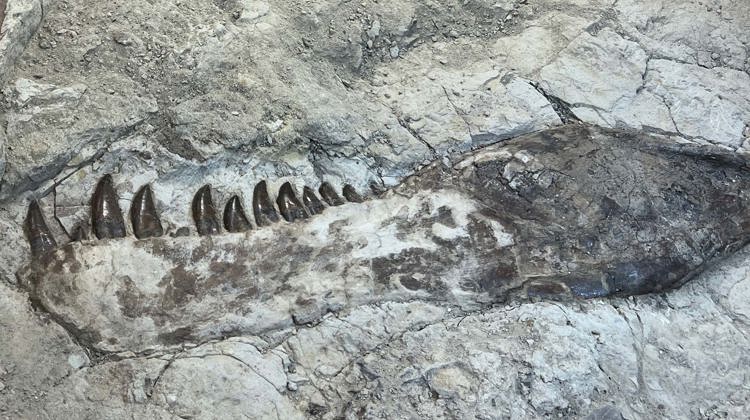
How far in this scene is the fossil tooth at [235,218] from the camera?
2236 millimetres

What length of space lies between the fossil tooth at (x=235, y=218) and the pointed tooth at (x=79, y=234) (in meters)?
0.37

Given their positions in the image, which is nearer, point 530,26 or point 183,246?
point 183,246

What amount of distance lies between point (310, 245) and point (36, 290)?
0.72m

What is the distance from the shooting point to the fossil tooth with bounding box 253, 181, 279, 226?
2.26 meters

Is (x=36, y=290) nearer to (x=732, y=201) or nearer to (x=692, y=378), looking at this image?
(x=692, y=378)

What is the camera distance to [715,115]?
8.52 feet

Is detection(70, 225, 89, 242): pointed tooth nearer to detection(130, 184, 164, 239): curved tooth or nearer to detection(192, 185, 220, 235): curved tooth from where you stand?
detection(130, 184, 164, 239): curved tooth

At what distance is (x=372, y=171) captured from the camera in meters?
2.46

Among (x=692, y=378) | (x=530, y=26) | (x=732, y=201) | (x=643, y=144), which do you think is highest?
(x=530, y=26)

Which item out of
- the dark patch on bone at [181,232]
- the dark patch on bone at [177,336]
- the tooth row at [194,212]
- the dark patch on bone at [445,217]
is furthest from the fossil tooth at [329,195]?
the dark patch on bone at [177,336]

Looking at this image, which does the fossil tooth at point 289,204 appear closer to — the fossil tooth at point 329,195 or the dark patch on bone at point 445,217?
the fossil tooth at point 329,195

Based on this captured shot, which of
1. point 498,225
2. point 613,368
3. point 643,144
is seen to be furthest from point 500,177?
point 613,368

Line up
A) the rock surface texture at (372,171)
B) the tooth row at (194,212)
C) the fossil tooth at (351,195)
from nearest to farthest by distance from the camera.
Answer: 1. the rock surface texture at (372,171)
2. the tooth row at (194,212)
3. the fossil tooth at (351,195)

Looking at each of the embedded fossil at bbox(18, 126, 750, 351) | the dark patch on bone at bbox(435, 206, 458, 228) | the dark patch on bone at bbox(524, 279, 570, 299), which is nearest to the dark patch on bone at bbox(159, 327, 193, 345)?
the embedded fossil at bbox(18, 126, 750, 351)
